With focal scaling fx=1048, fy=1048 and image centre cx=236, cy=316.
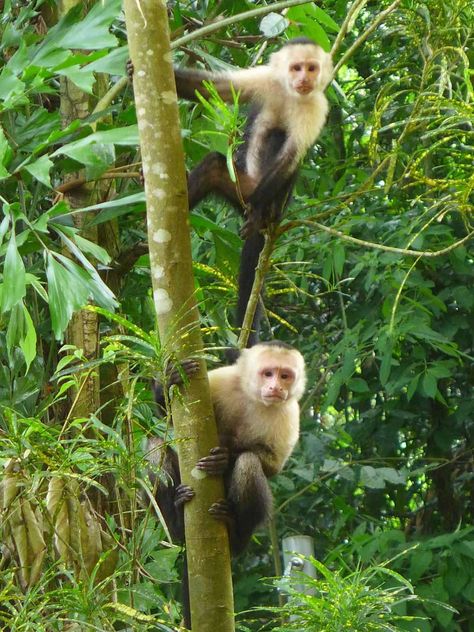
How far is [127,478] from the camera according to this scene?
7.09 ft

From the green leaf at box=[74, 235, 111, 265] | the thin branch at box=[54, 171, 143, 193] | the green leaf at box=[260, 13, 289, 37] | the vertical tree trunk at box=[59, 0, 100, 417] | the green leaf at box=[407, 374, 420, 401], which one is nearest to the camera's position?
the green leaf at box=[74, 235, 111, 265]

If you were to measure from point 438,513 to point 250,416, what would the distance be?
257cm

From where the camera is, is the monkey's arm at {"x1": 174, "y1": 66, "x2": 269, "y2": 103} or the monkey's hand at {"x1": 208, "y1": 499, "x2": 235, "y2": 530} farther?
the monkey's arm at {"x1": 174, "y1": 66, "x2": 269, "y2": 103}

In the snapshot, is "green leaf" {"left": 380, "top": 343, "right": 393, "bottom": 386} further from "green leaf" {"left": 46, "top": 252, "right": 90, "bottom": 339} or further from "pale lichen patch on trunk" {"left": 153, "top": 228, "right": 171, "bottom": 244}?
"pale lichen patch on trunk" {"left": 153, "top": 228, "right": 171, "bottom": 244}

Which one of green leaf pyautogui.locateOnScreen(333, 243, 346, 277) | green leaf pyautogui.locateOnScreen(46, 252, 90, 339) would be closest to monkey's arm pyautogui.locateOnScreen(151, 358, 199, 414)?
green leaf pyautogui.locateOnScreen(46, 252, 90, 339)

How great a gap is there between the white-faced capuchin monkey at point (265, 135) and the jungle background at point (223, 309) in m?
0.10

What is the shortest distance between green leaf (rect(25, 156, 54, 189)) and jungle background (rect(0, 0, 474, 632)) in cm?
1

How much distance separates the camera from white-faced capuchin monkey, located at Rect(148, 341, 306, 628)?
3.30m

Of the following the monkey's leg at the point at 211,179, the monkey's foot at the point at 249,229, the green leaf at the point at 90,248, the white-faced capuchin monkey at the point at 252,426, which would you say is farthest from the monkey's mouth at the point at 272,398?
the monkey's leg at the point at 211,179

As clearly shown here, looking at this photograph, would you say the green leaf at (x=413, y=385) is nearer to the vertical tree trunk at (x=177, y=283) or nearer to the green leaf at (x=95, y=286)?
the green leaf at (x=95, y=286)

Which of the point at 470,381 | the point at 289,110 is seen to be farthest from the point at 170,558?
the point at 470,381

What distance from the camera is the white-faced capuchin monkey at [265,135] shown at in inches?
153

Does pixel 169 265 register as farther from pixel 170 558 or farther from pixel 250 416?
pixel 170 558

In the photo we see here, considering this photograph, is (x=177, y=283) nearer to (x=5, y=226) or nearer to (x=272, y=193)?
(x=5, y=226)
